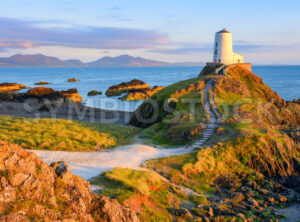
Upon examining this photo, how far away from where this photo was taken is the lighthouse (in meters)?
61.9

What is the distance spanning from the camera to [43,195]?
10.2 m

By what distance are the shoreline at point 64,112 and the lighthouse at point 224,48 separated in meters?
28.1

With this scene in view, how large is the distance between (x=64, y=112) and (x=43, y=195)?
169 ft

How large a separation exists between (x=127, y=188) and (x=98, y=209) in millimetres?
4651

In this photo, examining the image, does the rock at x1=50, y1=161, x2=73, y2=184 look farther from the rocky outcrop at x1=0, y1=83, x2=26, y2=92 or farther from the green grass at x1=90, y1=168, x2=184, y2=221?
the rocky outcrop at x1=0, y1=83, x2=26, y2=92

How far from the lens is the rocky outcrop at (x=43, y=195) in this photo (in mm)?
8906

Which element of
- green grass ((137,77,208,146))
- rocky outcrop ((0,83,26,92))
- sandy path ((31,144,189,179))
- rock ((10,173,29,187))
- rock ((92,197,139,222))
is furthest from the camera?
rocky outcrop ((0,83,26,92))


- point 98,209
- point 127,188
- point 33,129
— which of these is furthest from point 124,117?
point 98,209

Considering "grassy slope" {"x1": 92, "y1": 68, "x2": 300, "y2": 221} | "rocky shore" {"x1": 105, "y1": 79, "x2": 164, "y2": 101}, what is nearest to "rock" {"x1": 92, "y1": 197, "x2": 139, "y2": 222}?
"grassy slope" {"x1": 92, "y1": 68, "x2": 300, "y2": 221}

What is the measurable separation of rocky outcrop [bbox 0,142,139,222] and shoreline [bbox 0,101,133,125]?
39.1 metres

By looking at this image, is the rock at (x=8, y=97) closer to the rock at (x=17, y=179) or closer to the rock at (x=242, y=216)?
the rock at (x=17, y=179)

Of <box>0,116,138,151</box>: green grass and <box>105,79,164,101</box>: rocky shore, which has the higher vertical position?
<box>105,79,164,101</box>: rocky shore

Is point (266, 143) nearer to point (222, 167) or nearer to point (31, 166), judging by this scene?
point (222, 167)

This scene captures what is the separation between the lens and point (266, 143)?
83.5 ft
